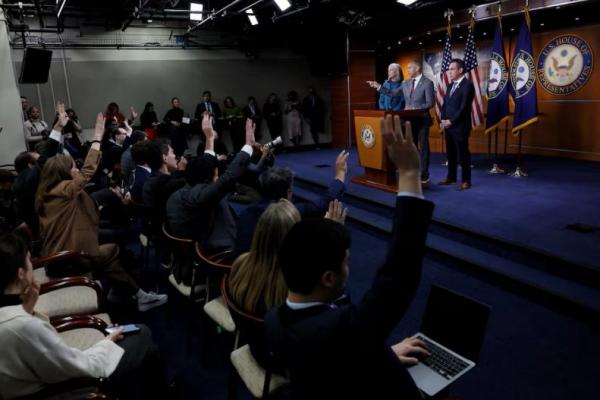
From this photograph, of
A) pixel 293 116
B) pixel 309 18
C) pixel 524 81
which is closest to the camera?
Result: pixel 524 81

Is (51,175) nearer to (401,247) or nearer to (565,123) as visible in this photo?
(401,247)

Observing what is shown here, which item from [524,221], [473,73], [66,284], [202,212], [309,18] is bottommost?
[524,221]

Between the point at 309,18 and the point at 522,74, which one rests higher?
the point at 309,18

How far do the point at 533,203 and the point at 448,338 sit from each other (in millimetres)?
3559

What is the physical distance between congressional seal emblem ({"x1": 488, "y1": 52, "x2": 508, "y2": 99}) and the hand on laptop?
19.4 feet

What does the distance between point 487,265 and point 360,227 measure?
172cm

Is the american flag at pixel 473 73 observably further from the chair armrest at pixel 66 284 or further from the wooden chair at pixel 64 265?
the chair armrest at pixel 66 284

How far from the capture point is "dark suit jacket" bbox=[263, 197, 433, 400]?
946mm

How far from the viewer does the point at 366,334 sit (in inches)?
38.3

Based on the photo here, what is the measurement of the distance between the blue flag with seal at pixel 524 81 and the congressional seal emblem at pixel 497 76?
11 cm

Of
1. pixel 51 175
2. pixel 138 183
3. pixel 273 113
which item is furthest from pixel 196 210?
pixel 273 113

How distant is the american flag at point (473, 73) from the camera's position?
629 centimetres

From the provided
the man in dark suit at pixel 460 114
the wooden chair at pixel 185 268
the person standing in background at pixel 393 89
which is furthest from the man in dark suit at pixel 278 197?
the person standing in background at pixel 393 89

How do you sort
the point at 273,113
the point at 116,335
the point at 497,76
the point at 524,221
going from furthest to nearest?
the point at 273,113 < the point at 497,76 < the point at 524,221 < the point at 116,335
